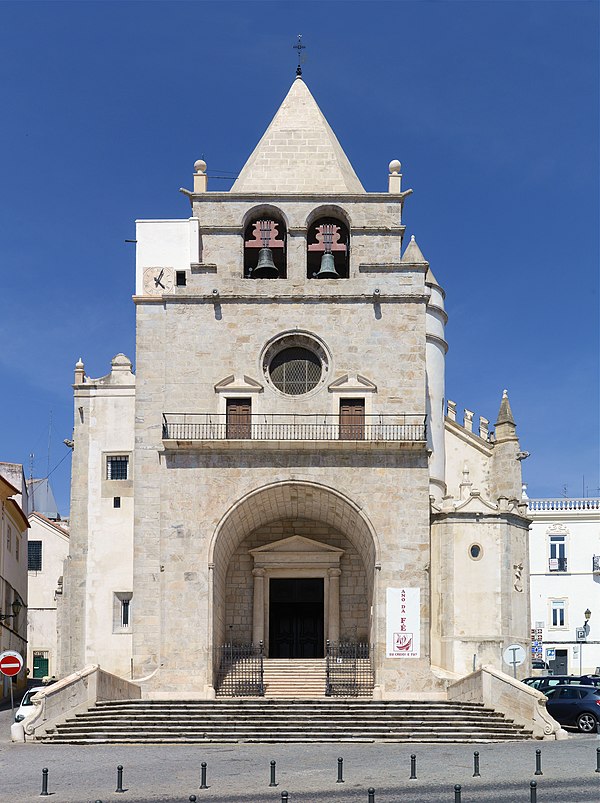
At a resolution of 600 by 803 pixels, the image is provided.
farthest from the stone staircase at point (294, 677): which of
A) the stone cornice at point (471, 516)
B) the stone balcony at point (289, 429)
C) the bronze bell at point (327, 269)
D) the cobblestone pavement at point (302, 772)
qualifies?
the bronze bell at point (327, 269)

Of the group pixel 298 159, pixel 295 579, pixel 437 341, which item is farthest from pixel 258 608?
pixel 298 159

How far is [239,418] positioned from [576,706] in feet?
37.7

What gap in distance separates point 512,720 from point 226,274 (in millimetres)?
14477

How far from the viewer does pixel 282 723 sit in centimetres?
2550

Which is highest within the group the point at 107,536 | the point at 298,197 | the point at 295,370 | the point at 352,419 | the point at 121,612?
the point at 298,197

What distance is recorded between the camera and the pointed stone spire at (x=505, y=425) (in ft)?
126

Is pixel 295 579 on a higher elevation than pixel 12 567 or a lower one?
lower

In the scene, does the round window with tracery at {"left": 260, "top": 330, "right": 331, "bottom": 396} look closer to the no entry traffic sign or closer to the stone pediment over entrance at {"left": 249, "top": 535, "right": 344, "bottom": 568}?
the stone pediment over entrance at {"left": 249, "top": 535, "right": 344, "bottom": 568}

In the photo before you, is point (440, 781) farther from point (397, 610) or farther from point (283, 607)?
point (283, 607)

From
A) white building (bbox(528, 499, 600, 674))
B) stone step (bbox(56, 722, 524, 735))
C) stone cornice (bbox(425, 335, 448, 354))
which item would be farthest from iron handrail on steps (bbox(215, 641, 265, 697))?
→ white building (bbox(528, 499, 600, 674))

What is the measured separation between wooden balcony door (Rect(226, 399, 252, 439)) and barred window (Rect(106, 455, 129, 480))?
5020 millimetres

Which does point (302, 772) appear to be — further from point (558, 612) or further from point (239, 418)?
point (558, 612)

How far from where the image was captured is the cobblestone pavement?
55.9ft

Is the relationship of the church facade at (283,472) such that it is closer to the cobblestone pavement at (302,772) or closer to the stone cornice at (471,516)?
the stone cornice at (471,516)
